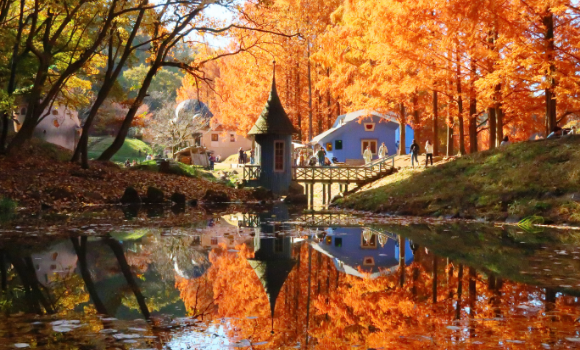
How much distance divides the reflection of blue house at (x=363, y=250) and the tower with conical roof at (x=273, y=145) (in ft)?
59.3

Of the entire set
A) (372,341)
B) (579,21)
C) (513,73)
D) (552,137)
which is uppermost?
(579,21)

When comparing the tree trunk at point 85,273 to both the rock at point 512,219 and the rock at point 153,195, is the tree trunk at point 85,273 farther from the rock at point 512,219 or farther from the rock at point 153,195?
the rock at point 153,195

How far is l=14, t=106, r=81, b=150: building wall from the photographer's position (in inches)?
1676

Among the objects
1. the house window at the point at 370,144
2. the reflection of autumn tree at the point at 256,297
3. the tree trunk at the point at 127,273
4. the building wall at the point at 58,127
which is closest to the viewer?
the reflection of autumn tree at the point at 256,297

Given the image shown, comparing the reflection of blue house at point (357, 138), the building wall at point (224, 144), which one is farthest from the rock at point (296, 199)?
the building wall at point (224, 144)

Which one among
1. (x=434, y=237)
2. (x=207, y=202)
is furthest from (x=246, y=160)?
(x=434, y=237)

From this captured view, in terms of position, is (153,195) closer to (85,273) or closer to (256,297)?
(85,273)

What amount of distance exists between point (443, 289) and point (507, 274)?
1751mm

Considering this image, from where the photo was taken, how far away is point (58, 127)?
45.4 m

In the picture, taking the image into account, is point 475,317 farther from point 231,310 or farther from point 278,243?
point 278,243

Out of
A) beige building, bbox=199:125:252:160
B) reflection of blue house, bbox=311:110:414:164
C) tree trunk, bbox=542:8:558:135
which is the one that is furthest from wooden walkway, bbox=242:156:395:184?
beige building, bbox=199:125:252:160

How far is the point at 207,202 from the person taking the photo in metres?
29.6

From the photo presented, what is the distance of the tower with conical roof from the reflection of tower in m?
20.0

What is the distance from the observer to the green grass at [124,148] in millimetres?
59906
